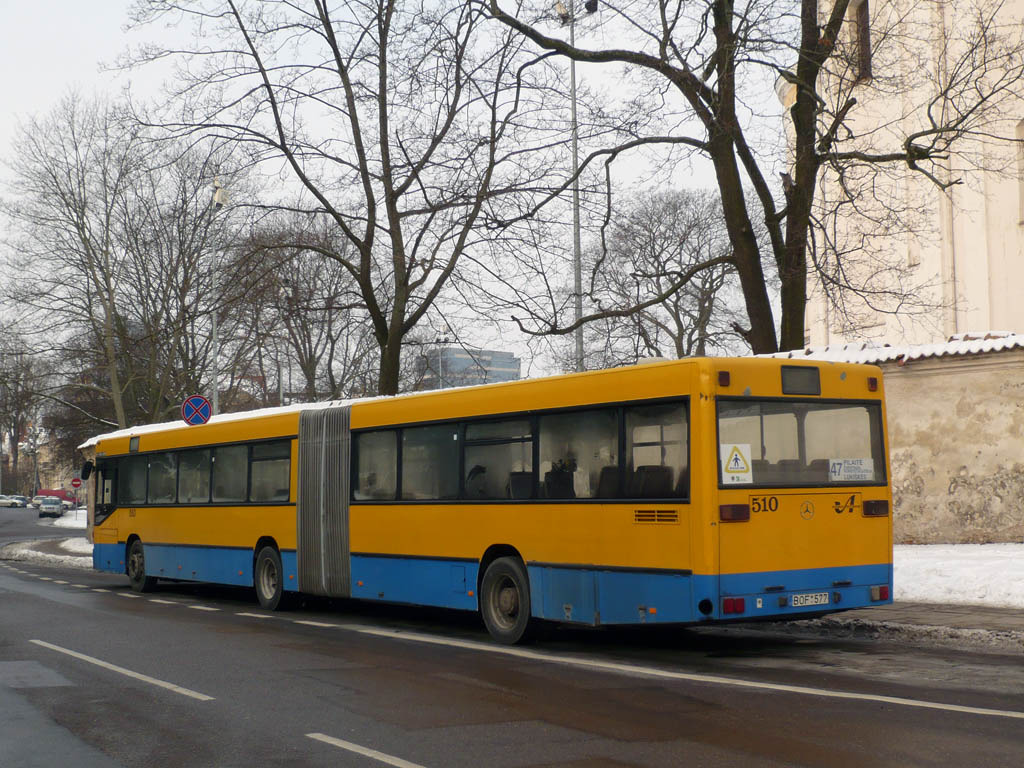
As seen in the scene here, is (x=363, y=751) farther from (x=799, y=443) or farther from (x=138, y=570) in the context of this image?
(x=138, y=570)

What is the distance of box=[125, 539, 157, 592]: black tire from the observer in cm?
2180

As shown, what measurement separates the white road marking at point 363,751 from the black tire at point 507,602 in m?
4.94

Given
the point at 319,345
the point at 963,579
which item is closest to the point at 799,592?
the point at 963,579

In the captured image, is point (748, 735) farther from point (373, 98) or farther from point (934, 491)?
point (373, 98)

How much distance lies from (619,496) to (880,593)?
8.70 ft

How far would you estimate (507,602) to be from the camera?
12.8 meters

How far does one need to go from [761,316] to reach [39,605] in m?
12.3

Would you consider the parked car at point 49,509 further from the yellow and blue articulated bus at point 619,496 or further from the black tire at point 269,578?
the yellow and blue articulated bus at point 619,496

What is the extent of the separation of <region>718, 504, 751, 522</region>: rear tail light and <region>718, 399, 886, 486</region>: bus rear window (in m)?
0.20

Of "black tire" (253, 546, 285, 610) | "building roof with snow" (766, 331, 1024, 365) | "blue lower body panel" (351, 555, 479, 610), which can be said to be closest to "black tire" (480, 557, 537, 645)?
"blue lower body panel" (351, 555, 479, 610)

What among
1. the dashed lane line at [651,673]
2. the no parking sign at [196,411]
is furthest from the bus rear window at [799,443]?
Answer: the no parking sign at [196,411]

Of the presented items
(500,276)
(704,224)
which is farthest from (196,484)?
(704,224)

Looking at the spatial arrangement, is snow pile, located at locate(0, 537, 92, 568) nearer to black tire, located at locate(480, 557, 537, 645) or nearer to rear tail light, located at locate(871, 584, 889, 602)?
black tire, located at locate(480, 557, 537, 645)

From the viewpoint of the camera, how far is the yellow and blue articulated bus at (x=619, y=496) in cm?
1059
